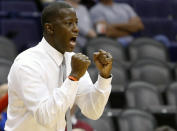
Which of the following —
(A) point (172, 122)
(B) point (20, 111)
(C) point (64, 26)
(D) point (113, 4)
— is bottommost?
(A) point (172, 122)

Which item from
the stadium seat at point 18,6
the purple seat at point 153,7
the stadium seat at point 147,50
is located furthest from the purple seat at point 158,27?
the stadium seat at point 18,6

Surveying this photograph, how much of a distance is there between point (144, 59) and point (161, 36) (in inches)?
36.2

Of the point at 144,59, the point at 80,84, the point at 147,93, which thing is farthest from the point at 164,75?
the point at 80,84

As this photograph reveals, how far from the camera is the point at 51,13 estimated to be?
1977 millimetres

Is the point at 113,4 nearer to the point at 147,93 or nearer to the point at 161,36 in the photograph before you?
the point at 161,36

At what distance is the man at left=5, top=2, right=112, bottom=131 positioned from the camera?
1.85 m

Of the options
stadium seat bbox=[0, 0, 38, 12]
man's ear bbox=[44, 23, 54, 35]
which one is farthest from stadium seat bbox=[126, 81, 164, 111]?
man's ear bbox=[44, 23, 54, 35]

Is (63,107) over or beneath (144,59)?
over

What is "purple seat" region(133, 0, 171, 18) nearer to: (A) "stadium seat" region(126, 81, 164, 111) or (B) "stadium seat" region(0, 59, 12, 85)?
(A) "stadium seat" region(126, 81, 164, 111)

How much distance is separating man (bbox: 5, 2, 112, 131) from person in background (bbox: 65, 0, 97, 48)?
336 cm

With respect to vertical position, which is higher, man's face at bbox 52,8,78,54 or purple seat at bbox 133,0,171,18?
man's face at bbox 52,8,78,54

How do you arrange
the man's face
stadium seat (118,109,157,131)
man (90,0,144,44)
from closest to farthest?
the man's face
stadium seat (118,109,157,131)
man (90,0,144,44)

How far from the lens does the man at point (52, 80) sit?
6.08 feet

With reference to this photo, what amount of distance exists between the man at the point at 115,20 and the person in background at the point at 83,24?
0.09m
